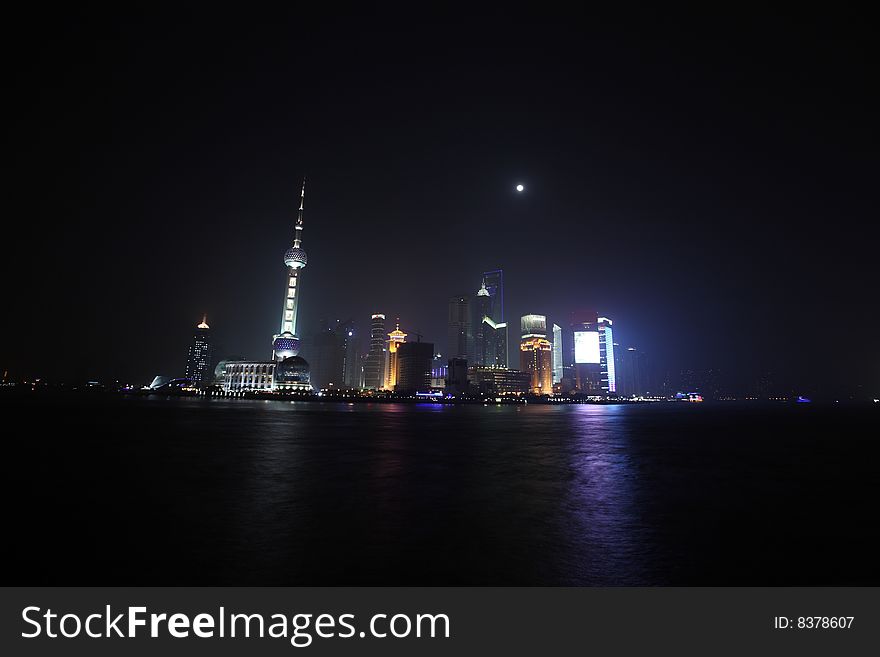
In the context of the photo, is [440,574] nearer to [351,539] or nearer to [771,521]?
[351,539]

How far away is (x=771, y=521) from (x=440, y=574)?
37.4 feet

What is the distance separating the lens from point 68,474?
65.0 ft

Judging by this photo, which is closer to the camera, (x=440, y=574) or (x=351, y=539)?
(x=440, y=574)
